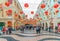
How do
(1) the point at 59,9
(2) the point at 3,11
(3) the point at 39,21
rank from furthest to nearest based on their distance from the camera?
(3) the point at 39,21 < (2) the point at 3,11 < (1) the point at 59,9

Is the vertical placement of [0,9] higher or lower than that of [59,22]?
higher

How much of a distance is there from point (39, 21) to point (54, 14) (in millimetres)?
13529

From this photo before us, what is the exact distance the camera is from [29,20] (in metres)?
62.6

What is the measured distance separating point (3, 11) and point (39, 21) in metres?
13.8

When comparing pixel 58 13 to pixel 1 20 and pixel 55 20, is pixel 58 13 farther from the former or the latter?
pixel 1 20

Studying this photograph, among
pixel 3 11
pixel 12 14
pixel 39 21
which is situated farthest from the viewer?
pixel 39 21

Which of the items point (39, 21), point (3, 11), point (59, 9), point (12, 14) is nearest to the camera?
point (59, 9)

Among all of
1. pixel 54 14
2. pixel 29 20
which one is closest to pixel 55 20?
pixel 54 14

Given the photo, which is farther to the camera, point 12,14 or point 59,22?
point 12,14

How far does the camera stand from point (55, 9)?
45.8 meters

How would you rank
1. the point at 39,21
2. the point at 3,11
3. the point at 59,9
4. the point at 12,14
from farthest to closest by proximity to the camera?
the point at 39,21
the point at 12,14
the point at 3,11
the point at 59,9

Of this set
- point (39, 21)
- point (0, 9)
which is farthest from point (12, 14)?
point (39, 21)

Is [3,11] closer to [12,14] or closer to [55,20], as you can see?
[12,14]

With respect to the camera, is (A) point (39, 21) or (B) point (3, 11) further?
(A) point (39, 21)
